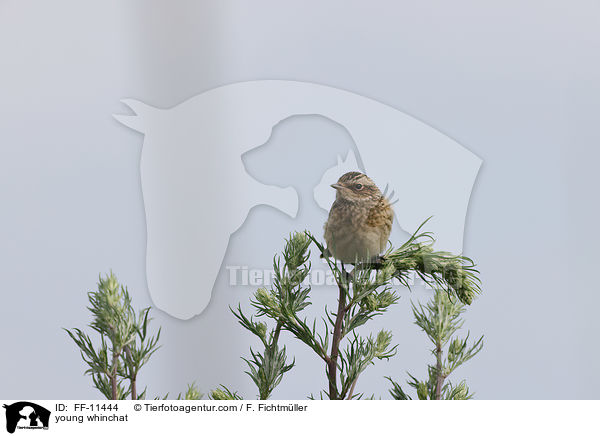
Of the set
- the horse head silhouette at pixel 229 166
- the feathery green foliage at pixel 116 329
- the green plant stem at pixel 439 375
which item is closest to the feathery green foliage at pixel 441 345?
the green plant stem at pixel 439 375

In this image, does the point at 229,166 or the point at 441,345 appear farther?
the point at 229,166

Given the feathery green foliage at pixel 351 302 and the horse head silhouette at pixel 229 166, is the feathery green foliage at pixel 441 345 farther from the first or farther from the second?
the horse head silhouette at pixel 229 166

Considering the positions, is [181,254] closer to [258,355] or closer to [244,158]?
[244,158]

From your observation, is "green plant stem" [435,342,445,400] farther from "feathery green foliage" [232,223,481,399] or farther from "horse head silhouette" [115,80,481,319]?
"horse head silhouette" [115,80,481,319]

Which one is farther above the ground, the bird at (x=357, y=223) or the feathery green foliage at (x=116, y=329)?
the bird at (x=357, y=223)

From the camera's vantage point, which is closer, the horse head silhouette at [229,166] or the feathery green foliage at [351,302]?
the feathery green foliage at [351,302]

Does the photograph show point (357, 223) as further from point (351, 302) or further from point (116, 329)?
point (116, 329)

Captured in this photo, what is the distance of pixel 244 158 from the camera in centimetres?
79

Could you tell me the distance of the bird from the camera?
0.36 metres

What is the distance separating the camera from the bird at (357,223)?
36 cm

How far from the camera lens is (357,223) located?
365 mm

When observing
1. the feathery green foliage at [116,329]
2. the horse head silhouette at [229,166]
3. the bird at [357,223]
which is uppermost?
the horse head silhouette at [229,166]

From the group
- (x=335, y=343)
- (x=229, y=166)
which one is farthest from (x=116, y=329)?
(x=229, y=166)
